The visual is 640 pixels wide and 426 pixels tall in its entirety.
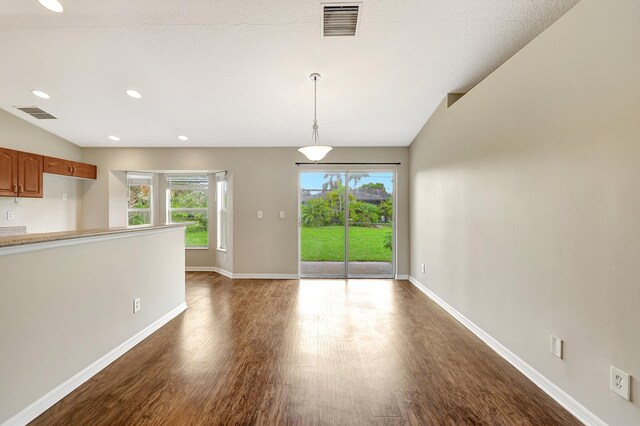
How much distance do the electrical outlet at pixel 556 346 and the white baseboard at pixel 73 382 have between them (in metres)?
3.28

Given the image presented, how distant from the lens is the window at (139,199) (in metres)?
5.85

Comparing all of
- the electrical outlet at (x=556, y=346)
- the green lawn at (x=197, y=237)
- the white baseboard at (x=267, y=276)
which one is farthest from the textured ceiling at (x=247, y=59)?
the white baseboard at (x=267, y=276)

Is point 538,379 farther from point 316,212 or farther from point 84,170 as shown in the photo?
point 84,170

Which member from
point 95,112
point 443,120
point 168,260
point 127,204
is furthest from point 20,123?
point 443,120

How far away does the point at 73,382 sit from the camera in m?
2.06

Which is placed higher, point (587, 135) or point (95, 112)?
point (95, 112)

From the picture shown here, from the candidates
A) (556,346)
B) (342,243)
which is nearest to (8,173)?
(342,243)

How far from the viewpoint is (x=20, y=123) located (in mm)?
4426

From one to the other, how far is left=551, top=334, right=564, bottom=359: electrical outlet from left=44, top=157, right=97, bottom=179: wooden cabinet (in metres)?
6.44

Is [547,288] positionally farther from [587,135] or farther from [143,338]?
[143,338]

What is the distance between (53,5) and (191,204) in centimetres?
413

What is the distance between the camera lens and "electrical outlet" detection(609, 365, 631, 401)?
153 centimetres

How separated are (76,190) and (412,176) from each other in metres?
6.05

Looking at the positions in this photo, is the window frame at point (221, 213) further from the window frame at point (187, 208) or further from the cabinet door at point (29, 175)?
the cabinet door at point (29, 175)
